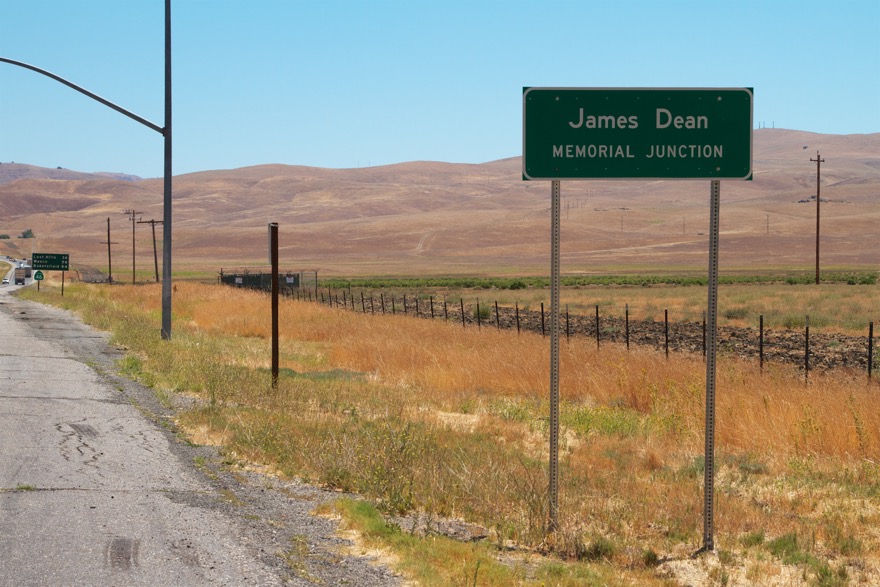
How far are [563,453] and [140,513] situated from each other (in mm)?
5525

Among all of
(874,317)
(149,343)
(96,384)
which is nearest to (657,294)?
(874,317)

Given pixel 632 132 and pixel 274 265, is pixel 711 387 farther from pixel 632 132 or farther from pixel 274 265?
pixel 274 265

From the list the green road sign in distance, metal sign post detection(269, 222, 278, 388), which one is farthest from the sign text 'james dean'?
metal sign post detection(269, 222, 278, 388)

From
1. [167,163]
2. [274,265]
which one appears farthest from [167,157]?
[274,265]

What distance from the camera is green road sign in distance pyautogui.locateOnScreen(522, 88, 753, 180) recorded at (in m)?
7.54

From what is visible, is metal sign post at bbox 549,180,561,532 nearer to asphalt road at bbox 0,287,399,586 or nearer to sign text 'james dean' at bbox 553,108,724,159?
sign text 'james dean' at bbox 553,108,724,159

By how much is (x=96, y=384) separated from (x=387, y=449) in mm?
8244

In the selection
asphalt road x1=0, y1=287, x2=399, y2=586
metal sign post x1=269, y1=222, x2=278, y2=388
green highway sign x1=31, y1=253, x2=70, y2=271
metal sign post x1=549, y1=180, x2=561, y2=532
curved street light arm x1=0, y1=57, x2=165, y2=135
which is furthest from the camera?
green highway sign x1=31, y1=253, x2=70, y2=271

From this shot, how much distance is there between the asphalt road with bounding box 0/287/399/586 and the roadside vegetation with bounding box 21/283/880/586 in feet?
1.48

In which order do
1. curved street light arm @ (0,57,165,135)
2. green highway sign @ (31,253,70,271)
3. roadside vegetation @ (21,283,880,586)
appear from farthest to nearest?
green highway sign @ (31,253,70,271) < curved street light arm @ (0,57,165,135) < roadside vegetation @ (21,283,880,586)

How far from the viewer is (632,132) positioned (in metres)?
7.59

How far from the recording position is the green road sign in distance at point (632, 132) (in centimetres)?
754

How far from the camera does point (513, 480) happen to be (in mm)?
8797

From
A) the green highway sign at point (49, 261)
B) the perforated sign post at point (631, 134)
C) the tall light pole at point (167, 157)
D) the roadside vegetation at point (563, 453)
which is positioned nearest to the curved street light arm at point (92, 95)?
the tall light pole at point (167, 157)
